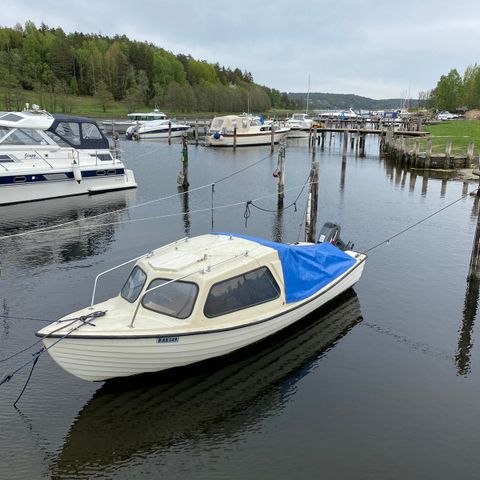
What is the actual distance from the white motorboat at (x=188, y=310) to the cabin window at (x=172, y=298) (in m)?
0.02

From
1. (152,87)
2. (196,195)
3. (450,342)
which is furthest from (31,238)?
(152,87)

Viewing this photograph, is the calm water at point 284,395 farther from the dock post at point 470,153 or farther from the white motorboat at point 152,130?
the white motorboat at point 152,130

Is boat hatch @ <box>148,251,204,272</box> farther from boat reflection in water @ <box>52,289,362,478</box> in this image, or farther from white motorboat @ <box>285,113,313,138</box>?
white motorboat @ <box>285,113,313,138</box>

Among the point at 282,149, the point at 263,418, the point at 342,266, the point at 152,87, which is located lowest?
the point at 263,418

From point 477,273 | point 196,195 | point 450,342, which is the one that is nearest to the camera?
point 450,342

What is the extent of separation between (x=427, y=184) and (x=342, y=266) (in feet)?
81.7

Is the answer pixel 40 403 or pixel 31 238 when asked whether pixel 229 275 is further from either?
pixel 31 238

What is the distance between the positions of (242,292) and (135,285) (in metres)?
2.68

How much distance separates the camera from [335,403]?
9.93 m

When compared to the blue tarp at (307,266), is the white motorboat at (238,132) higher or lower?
higher

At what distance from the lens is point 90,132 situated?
32.3 meters

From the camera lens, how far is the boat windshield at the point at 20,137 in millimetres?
27900

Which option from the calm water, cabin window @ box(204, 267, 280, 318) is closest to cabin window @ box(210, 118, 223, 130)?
the calm water

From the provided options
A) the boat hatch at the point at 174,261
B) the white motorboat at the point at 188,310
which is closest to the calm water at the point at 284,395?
Result: the white motorboat at the point at 188,310
